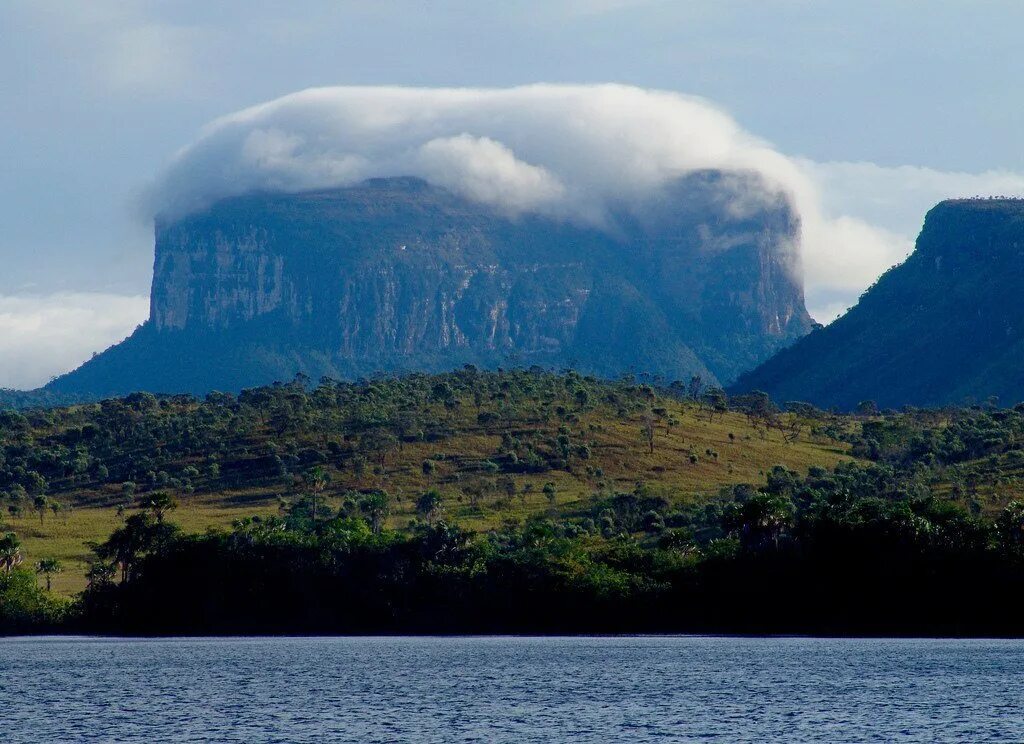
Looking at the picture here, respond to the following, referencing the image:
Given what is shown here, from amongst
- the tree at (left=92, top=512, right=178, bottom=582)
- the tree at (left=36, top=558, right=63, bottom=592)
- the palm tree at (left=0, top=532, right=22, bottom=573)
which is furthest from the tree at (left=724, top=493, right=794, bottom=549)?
the palm tree at (left=0, top=532, right=22, bottom=573)

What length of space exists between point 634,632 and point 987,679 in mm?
60244

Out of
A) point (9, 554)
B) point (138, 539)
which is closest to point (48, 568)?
point (9, 554)

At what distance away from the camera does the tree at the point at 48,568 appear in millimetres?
178550

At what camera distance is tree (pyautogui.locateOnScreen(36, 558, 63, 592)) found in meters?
179

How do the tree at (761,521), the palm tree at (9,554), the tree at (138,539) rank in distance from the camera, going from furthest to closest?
the palm tree at (9,554), the tree at (138,539), the tree at (761,521)

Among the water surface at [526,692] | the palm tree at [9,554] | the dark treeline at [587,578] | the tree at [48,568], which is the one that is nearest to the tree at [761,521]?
the dark treeline at [587,578]

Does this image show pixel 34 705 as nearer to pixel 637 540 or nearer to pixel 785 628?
pixel 785 628

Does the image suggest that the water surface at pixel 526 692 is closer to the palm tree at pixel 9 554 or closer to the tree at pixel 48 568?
the palm tree at pixel 9 554

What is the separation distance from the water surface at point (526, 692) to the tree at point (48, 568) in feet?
125

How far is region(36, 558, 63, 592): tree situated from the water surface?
38.2 metres

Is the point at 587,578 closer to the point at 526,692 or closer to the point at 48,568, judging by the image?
the point at 526,692

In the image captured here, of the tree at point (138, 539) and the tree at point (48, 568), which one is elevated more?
the tree at point (138, 539)

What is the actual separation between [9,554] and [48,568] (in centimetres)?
702

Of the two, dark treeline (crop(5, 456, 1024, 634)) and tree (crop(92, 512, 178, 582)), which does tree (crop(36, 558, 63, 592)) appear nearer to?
dark treeline (crop(5, 456, 1024, 634))
